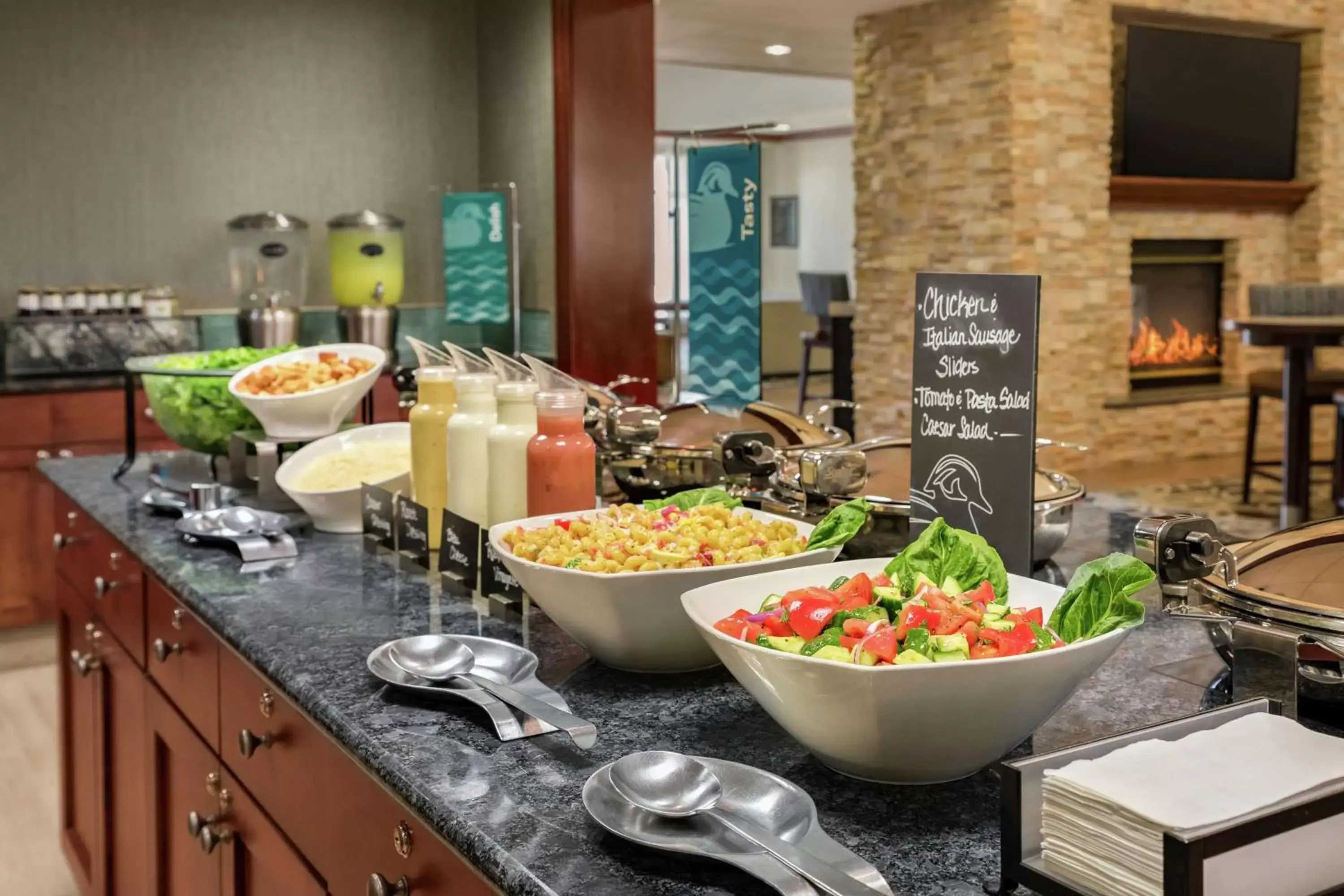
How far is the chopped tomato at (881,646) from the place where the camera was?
0.96m

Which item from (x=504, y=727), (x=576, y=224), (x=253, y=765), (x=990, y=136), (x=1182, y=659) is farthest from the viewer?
(x=990, y=136)

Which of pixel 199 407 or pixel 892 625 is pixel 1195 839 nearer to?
pixel 892 625

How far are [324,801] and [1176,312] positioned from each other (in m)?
7.79

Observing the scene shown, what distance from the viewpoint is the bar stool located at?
580 centimetres

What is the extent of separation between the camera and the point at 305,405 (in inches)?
92.9

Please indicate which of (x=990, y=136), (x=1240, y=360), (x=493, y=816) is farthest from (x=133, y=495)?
(x=1240, y=360)

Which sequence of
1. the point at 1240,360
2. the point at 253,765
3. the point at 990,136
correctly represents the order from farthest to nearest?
the point at 1240,360, the point at 990,136, the point at 253,765

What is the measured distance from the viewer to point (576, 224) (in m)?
5.42

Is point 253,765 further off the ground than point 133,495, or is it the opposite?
point 133,495

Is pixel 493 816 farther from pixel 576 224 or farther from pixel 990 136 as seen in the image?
pixel 990 136

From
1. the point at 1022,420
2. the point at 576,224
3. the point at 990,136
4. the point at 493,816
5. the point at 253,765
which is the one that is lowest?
the point at 253,765

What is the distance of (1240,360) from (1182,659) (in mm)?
7747

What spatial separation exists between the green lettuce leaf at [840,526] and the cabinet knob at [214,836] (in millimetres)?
830

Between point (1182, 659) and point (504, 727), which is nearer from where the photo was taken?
point (504, 727)
